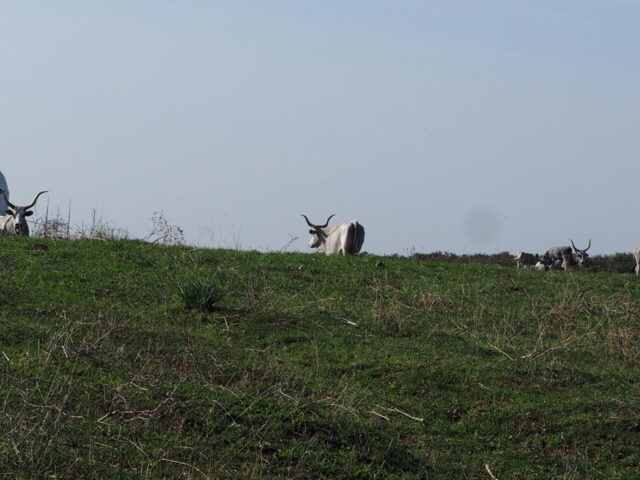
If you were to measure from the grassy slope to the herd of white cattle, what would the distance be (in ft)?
26.9

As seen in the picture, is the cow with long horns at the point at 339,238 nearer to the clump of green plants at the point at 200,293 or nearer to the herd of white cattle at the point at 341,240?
the herd of white cattle at the point at 341,240

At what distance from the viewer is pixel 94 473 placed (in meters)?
8.20

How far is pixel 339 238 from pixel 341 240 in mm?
458

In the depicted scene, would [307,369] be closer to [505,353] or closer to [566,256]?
[505,353]

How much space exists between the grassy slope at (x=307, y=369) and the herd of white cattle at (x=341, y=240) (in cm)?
821

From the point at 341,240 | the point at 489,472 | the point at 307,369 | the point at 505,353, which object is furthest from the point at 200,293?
the point at 341,240

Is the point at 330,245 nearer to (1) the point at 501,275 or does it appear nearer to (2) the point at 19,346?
(1) the point at 501,275

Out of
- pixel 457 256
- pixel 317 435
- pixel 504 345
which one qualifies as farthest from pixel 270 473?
pixel 457 256

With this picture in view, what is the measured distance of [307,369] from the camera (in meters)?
12.8

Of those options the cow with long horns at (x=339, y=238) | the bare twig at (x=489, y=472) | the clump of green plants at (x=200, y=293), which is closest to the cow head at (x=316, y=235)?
the cow with long horns at (x=339, y=238)

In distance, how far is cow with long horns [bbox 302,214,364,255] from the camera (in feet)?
90.9

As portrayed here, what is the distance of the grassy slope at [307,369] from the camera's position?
9320 millimetres

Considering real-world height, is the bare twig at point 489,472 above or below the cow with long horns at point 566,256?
below

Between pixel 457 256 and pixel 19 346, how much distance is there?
22.8 meters
